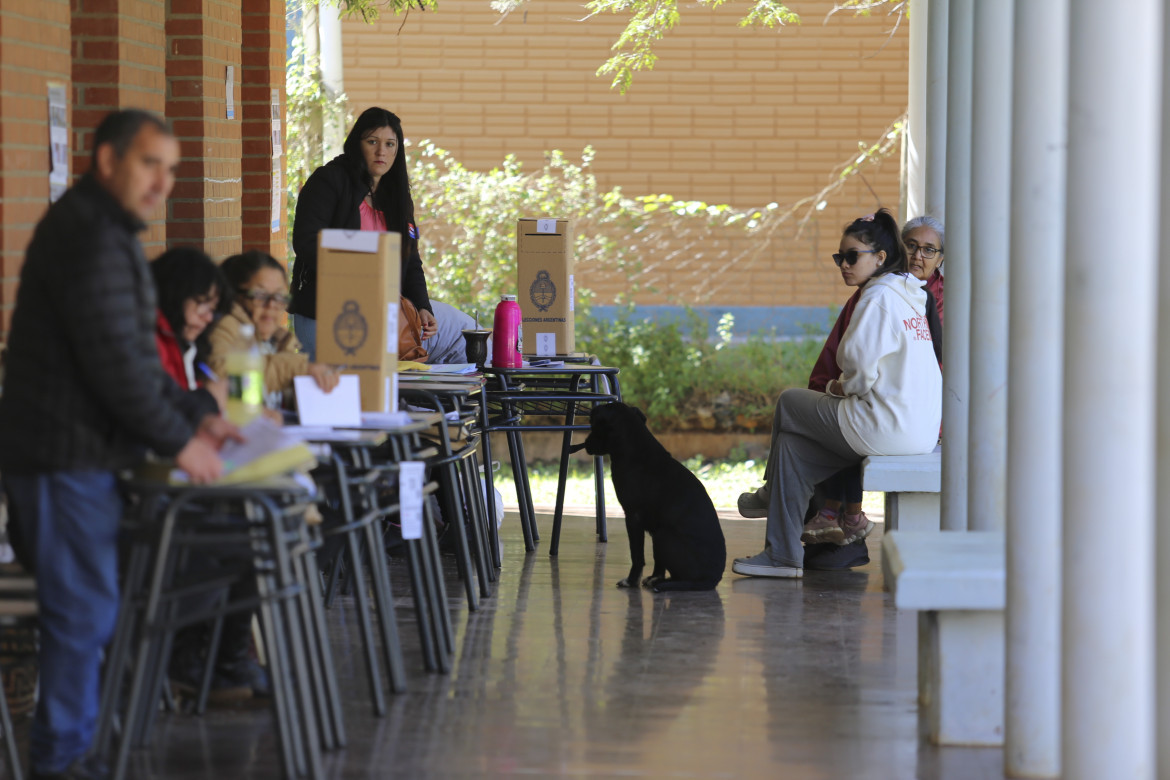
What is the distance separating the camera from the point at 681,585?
217 inches

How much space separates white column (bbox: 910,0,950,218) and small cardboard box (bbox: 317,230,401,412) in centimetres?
353

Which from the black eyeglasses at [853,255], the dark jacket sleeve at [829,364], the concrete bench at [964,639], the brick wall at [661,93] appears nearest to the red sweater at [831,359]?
the dark jacket sleeve at [829,364]

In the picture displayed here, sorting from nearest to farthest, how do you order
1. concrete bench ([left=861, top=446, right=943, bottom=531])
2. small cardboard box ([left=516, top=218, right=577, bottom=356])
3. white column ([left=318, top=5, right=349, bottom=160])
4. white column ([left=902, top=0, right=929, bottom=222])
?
concrete bench ([left=861, top=446, right=943, bottom=531]), small cardboard box ([left=516, top=218, right=577, bottom=356]), white column ([left=902, top=0, right=929, bottom=222]), white column ([left=318, top=5, right=349, bottom=160])

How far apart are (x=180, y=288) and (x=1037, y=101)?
7.16ft

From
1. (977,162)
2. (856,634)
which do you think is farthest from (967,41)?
(856,634)

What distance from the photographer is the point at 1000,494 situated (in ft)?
13.7

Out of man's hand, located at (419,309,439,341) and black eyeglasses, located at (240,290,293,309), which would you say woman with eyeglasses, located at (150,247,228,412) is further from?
man's hand, located at (419,309,439,341)

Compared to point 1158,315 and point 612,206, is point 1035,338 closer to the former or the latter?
point 1158,315

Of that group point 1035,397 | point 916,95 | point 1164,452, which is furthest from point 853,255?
point 916,95

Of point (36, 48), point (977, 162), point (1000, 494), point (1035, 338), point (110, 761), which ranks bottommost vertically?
point (110, 761)

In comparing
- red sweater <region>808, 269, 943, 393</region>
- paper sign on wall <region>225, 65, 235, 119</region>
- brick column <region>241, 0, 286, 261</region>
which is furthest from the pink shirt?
red sweater <region>808, 269, 943, 393</region>

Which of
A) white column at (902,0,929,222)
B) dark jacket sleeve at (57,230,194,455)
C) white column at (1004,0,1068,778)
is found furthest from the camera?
white column at (902,0,929,222)

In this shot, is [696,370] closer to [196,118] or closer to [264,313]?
[196,118]

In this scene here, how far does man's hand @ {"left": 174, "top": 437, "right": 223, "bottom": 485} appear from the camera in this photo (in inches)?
119
